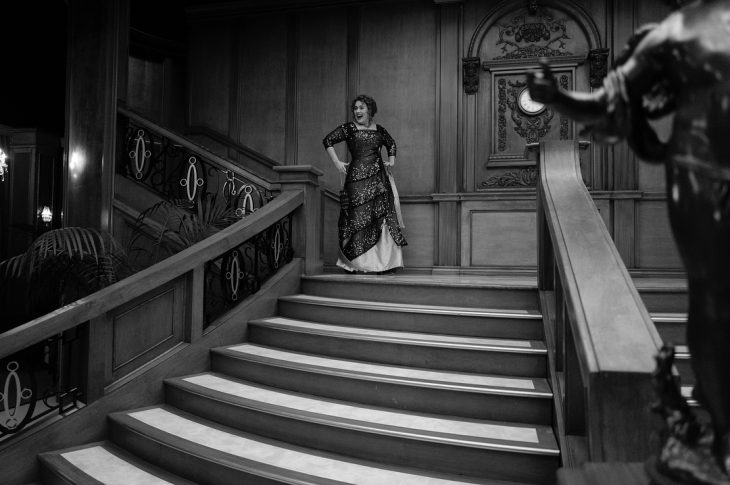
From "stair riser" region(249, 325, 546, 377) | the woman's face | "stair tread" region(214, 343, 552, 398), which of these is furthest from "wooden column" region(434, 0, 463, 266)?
"stair tread" region(214, 343, 552, 398)

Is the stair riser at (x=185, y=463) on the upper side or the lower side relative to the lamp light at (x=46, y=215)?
lower

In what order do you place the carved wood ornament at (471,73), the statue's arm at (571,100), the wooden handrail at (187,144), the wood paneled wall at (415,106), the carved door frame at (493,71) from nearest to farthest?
the statue's arm at (571,100) < the wooden handrail at (187,144) < the wood paneled wall at (415,106) < the carved door frame at (493,71) < the carved wood ornament at (471,73)

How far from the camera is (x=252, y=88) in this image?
6.41 meters

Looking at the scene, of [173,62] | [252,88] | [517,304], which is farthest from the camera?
[173,62]

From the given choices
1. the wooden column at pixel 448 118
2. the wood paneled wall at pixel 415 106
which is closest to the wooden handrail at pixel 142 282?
the wood paneled wall at pixel 415 106

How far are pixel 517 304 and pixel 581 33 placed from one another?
376cm

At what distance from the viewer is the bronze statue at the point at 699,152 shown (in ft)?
2.71

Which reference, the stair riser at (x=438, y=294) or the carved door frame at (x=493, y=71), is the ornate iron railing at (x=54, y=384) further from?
the carved door frame at (x=493, y=71)

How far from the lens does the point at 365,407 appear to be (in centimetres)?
250

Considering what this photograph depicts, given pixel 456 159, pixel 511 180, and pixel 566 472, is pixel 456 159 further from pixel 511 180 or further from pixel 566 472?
pixel 566 472

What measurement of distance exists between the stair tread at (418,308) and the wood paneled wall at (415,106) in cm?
146

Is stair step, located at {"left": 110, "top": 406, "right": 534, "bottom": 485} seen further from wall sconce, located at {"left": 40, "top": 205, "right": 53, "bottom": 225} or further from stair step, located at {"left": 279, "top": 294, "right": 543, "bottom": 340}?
wall sconce, located at {"left": 40, "top": 205, "right": 53, "bottom": 225}

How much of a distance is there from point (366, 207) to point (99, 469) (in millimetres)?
2917

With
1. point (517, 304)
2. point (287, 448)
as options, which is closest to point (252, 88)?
point (517, 304)
